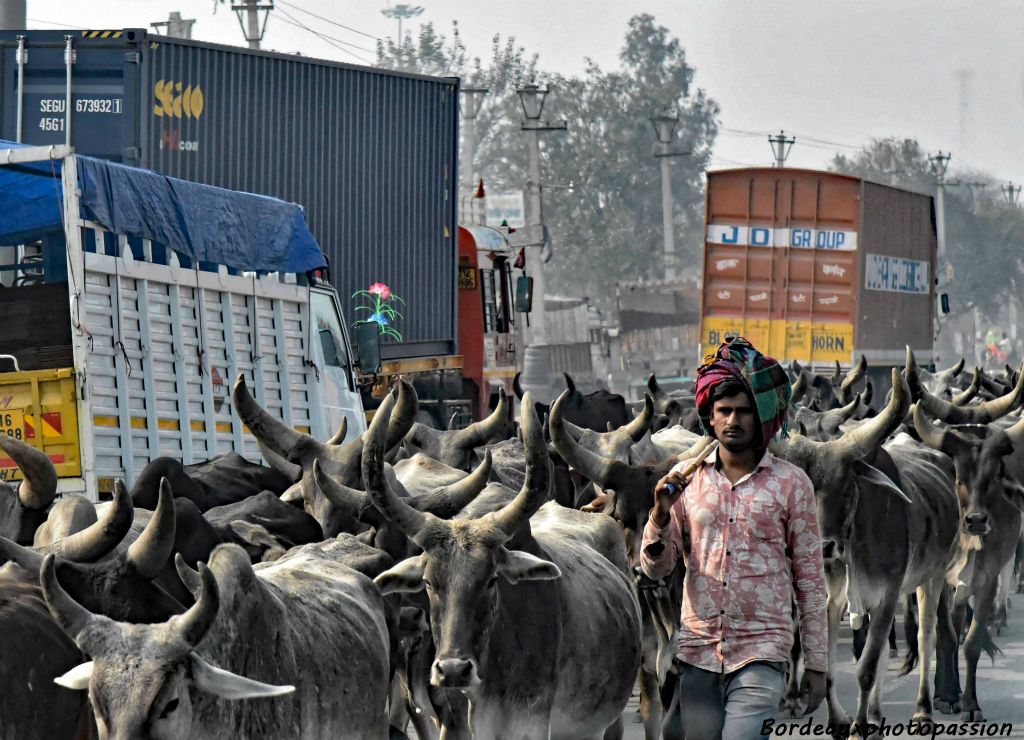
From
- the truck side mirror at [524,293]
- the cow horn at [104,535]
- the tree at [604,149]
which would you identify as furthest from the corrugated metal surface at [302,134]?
the tree at [604,149]

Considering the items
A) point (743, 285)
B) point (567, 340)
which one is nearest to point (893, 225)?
point (743, 285)

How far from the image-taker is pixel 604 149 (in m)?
79.5

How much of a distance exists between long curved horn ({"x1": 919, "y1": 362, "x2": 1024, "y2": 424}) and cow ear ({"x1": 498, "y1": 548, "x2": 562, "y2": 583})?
242 inches

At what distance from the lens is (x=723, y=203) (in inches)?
1097

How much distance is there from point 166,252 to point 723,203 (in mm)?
15848

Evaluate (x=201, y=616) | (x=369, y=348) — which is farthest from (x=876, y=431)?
(x=369, y=348)

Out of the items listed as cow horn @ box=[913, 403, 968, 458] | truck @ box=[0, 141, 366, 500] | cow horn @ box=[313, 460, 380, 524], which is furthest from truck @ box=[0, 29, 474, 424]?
cow horn @ box=[313, 460, 380, 524]

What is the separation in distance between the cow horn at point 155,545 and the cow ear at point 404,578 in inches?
38.7

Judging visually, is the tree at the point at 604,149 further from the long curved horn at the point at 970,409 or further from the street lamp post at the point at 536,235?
the long curved horn at the point at 970,409

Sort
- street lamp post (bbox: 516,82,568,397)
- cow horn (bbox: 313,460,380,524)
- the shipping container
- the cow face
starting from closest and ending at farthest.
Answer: the cow face → cow horn (bbox: 313,460,380,524) → the shipping container → street lamp post (bbox: 516,82,568,397)

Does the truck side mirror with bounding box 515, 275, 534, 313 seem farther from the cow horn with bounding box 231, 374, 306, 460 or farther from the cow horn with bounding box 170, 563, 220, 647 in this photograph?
the cow horn with bounding box 170, 563, 220, 647

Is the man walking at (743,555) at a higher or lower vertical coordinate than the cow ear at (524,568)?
higher

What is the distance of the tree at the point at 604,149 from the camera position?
7781 centimetres

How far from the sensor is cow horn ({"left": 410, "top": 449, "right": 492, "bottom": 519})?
8422mm
